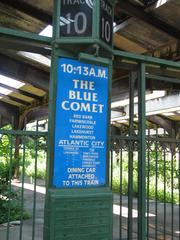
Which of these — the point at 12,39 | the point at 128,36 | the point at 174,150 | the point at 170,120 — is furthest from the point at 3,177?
the point at 170,120

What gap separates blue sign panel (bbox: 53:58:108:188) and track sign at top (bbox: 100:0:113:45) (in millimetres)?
326

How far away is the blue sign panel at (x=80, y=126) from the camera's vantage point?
3.69 metres

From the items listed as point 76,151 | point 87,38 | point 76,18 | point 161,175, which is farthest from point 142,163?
point 161,175

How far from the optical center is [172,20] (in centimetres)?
664

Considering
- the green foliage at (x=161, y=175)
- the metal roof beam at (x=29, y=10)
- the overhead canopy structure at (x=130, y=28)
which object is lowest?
the green foliage at (x=161, y=175)

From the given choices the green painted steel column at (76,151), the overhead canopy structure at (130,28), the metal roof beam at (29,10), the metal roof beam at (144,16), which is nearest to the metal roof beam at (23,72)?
the overhead canopy structure at (130,28)

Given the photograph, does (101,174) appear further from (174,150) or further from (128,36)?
(128,36)

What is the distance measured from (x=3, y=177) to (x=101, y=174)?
472 centimetres

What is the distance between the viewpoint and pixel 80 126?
12.4 ft

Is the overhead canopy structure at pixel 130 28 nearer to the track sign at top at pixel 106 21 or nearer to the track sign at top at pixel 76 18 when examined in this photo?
the track sign at top at pixel 76 18

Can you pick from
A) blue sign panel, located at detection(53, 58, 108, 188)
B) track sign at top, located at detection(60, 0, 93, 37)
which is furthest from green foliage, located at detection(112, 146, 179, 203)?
track sign at top, located at detection(60, 0, 93, 37)

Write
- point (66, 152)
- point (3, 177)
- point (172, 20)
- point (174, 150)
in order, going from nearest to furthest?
point (66, 152), point (174, 150), point (172, 20), point (3, 177)

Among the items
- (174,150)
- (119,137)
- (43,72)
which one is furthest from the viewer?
(43,72)

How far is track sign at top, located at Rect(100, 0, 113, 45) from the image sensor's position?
3.84m
